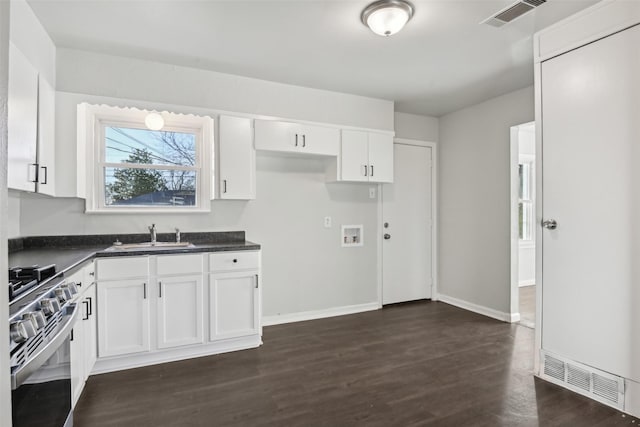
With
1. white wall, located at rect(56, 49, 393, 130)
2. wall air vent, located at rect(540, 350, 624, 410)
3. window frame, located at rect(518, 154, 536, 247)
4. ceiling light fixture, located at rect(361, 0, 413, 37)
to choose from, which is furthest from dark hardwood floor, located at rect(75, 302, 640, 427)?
window frame, located at rect(518, 154, 536, 247)

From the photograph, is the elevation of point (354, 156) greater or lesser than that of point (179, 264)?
greater

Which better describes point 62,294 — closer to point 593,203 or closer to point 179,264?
point 179,264

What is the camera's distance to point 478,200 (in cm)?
419

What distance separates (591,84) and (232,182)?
108 inches

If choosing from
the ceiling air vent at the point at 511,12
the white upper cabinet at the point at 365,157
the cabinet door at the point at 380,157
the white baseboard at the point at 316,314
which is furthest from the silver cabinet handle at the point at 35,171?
the ceiling air vent at the point at 511,12

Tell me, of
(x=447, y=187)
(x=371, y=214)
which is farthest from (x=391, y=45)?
(x=447, y=187)

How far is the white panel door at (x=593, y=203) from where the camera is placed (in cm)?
207

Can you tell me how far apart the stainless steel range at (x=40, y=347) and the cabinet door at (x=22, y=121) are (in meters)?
0.66

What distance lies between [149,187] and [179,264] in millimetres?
890

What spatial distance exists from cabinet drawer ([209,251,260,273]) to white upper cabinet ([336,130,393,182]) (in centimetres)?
131

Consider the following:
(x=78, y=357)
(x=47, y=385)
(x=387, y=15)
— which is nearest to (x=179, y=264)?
(x=78, y=357)

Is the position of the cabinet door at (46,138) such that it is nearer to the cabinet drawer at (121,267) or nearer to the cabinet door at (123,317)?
the cabinet drawer at (121,267)

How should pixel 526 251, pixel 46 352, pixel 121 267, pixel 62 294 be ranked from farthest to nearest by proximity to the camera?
pixel 526 251, pixel 121 267, pixel 62 294, pixel 46 352

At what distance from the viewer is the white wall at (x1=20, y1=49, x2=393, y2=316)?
2863 millimetres
